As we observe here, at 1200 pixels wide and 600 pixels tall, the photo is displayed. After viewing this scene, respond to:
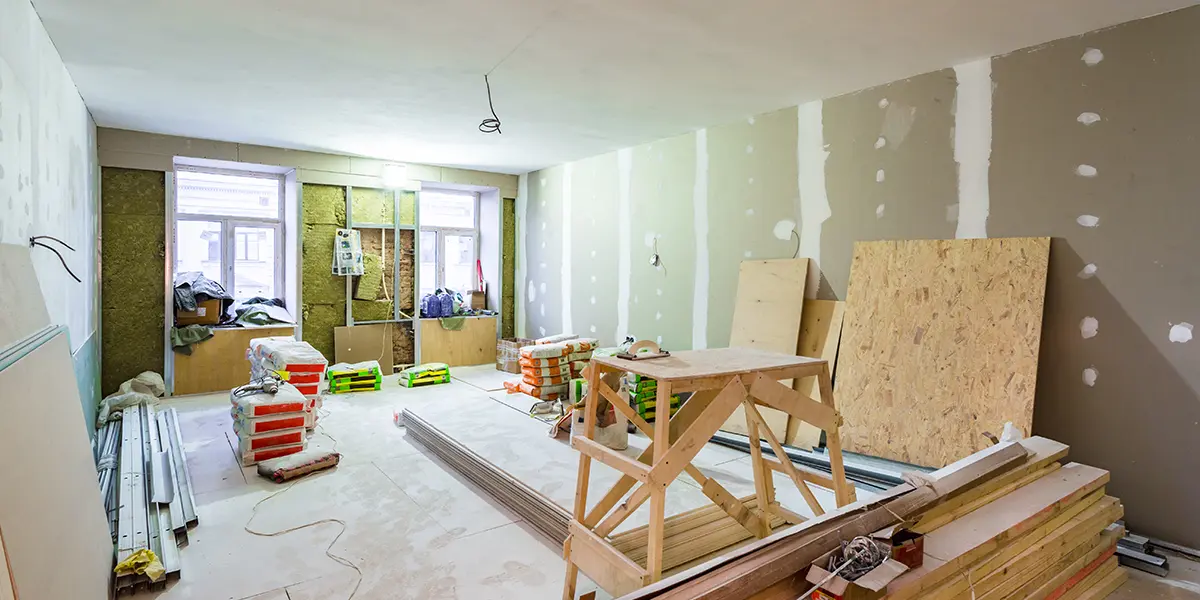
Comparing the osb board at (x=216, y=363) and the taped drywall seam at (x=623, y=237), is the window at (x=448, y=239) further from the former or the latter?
the taped drywall seam at (x=623, y=237)

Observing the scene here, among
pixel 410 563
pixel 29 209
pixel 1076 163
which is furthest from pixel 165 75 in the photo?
pixel 1076 163

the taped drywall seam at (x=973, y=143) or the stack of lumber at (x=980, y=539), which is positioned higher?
the taped drywall seam at (x=973, y=143)

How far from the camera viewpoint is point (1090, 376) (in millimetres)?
3328

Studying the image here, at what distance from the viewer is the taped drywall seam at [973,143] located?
3.73 meters

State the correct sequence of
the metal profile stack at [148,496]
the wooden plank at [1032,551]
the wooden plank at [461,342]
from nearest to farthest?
the wooden plank at [1032,551]
the metal profile stack at [148,496]
the wooden plank at [461,342]

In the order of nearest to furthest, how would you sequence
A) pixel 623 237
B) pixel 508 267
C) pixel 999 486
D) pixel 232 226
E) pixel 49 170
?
pixel 999 486 < pixel 49 170 < pixel 623 237 < pixel 232 226 < pixel 508 267

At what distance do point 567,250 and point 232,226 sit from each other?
4094mm

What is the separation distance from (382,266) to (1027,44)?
699cm

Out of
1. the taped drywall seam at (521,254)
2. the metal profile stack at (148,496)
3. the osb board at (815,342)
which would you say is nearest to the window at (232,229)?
the metal profile stack at (148,496)

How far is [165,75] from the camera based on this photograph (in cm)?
425

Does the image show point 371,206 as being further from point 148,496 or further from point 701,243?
point 148,496

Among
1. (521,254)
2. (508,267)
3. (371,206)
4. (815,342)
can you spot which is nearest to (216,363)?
(371,206)

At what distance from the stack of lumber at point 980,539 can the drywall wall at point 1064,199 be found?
74 cm

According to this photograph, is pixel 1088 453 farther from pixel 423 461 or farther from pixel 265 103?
pixel 265 103
